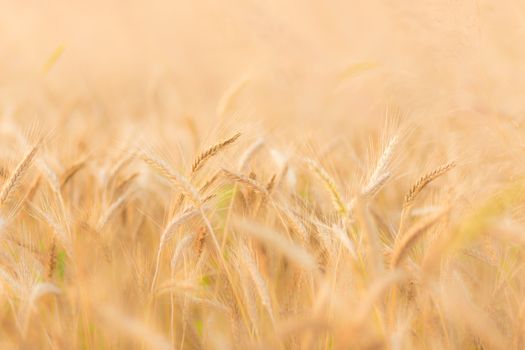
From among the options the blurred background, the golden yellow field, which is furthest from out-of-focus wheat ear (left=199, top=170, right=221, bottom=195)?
the blurred background

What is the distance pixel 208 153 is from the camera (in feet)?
4.87

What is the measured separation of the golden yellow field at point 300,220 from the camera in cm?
125

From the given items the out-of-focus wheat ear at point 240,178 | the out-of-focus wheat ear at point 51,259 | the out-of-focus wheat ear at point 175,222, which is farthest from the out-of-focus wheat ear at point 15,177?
the out-of-focus wheat ear at point 240,178

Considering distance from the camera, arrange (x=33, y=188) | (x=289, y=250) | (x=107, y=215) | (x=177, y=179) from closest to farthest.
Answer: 1. (x=289, y=250)
2. (x=177, y=179)
3. (x=107, y=215)
4. (x=33, y=188)

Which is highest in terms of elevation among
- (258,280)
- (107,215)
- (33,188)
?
(33,188)

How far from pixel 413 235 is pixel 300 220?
0.44 m

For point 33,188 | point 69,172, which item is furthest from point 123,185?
point 33,188

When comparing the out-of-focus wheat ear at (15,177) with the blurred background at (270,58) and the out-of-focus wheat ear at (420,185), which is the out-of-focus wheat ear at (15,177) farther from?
the out-of-focus wheat ear at (420,185)

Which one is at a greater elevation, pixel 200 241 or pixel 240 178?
pixel 240 178

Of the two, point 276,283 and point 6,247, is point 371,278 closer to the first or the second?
point 276,283

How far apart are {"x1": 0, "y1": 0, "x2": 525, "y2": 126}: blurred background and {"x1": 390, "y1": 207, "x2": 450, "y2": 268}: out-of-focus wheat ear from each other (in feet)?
2.14

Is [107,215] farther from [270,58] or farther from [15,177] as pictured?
[270,58]

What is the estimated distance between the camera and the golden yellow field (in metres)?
1.25

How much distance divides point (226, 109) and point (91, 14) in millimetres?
7680
